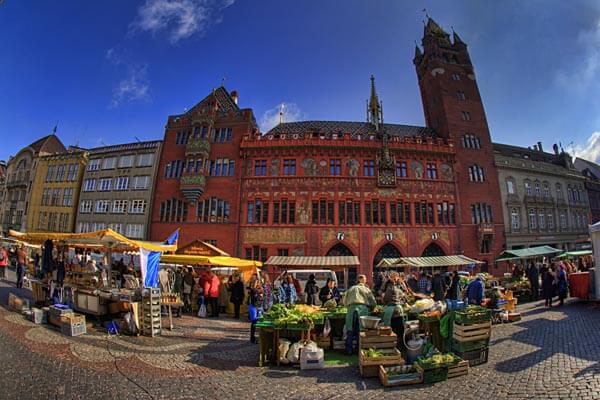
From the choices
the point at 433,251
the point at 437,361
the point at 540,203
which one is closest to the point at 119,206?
the point at 433,251

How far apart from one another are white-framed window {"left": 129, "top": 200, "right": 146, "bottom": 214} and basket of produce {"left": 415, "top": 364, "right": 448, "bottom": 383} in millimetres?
29849

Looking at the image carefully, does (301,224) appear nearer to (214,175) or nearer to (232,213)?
(232,213)

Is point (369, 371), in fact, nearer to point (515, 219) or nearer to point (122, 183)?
point (515, 219)

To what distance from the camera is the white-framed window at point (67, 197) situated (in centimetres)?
3524

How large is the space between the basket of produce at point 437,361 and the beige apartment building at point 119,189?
28651 mm

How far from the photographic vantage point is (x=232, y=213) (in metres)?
27.3

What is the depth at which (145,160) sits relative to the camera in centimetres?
3150

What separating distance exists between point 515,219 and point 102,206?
4404 cm

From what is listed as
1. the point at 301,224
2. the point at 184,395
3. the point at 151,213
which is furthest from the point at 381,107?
the point at 184,395

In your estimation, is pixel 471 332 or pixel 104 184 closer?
pixel 471 332

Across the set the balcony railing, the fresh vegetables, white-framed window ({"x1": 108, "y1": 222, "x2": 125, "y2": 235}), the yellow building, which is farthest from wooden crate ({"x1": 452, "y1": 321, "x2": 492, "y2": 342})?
the yellow building

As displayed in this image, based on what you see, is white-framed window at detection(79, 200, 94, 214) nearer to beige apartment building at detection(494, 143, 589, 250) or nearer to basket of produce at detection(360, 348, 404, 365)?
basket of produce at detection(360, 348, 404, 365)

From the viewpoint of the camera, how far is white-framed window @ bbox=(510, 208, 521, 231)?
31.2 meters

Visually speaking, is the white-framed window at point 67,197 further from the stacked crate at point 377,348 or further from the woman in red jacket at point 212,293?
the stacked crate at point 377,348
